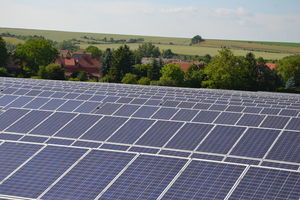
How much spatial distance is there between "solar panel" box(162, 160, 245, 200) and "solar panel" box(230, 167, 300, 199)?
42cm

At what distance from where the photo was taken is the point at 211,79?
94.0 metres

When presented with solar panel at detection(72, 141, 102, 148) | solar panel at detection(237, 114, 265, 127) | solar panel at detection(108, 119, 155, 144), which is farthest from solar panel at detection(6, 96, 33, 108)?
solar panel at detection(237, 114, 265, 127)

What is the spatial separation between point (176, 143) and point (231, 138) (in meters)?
2.56

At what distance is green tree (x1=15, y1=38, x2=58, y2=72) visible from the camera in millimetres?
123188

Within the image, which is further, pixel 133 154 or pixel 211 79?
pixel 211 79

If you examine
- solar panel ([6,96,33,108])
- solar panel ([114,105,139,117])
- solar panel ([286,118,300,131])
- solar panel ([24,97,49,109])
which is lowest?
solar panel ([6,96,33,108])

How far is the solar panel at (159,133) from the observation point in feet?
79.5

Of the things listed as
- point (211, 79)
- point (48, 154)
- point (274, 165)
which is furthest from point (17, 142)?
point (211, 79)

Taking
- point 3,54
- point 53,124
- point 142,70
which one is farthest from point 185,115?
point 3,54

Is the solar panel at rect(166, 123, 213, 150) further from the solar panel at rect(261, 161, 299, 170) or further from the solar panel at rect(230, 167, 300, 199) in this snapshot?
the solar panel at rect(230, 167, 300, 199)

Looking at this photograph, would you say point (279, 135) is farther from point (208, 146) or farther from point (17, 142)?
point (17, 142)

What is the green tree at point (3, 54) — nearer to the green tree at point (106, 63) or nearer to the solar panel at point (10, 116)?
the green tree at point (106, 63)

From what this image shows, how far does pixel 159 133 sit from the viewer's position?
2534 centimetres

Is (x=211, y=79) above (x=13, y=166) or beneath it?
beneath
